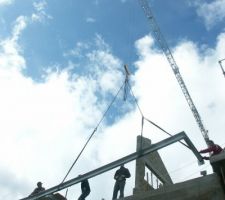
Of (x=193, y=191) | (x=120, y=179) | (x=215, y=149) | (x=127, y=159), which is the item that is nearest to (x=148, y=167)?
(x=120, y=179)

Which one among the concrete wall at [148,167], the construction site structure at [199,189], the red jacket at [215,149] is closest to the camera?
the construction site structure at [199,189]

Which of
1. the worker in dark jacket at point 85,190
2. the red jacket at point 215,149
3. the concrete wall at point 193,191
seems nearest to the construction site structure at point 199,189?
the concrete wall at point 193,191

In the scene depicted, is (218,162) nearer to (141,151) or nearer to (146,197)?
(146,197)

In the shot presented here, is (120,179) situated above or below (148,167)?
below

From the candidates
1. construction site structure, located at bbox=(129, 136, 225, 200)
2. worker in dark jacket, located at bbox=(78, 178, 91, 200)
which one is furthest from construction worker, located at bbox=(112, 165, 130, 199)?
construction site structure, located at bbox=(129, 136, 225, 200)

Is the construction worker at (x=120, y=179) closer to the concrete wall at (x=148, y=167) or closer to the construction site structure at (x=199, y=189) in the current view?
the construction site structure at (x=199, y=189)

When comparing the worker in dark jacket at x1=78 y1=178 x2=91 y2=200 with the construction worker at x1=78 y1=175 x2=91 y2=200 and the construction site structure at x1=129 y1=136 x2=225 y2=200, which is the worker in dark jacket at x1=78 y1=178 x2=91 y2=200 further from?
the construction site structure at x1=129 y1=136 x2=225 y2=200

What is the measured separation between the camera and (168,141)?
11.4 m

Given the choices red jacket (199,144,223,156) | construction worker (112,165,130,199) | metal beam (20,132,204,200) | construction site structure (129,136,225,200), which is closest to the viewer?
construction site structure (129,136,225,200)

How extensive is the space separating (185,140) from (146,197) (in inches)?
98.1

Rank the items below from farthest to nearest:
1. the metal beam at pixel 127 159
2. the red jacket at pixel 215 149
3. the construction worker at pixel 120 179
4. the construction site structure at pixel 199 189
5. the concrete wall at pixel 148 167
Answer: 1. the concrete wall at pixel 148 167
2. the construction worker at pixel 120 179
3. the metal beam at pixel 127 159
4. the red jacket at pixel 215 149
5. the construction site structure at pixel 199 189

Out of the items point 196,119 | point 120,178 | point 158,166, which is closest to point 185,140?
point 120,178

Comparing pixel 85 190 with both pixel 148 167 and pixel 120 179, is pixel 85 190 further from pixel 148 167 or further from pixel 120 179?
pixel 148 167

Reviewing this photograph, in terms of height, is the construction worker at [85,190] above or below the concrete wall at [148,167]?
below
